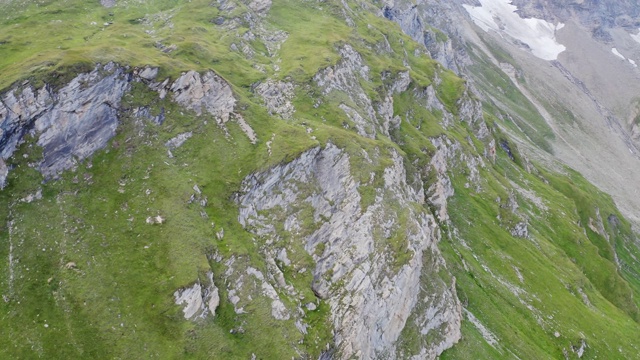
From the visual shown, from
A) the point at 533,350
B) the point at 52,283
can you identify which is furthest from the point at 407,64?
the point at 52,283

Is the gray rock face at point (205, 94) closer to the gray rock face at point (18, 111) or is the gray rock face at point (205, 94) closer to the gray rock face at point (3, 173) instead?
the gray rock face at point (18, 111)

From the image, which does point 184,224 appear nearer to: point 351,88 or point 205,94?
point 205,94

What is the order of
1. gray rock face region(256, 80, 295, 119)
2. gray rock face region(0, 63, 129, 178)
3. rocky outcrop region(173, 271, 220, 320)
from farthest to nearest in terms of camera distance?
gray rock face region(256, 80, 295, 119) → gray rock face region(0, 63, 129, 178) → rocky outcrop region(173, 271, 220, 320)

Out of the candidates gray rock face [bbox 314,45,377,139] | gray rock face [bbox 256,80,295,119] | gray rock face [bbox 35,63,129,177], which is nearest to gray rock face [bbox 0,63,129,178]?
gray rock face [bbox 35,63,129,177]

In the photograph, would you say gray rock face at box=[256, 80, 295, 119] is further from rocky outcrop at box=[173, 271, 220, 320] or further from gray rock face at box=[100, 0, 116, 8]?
gray rock face at box=[100, 0, 116, 8]

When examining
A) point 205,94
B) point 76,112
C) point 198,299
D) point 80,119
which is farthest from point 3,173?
point 205,94

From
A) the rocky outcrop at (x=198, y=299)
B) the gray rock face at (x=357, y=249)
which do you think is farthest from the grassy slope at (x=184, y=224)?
the gray rock face at (x=357, y=249)
